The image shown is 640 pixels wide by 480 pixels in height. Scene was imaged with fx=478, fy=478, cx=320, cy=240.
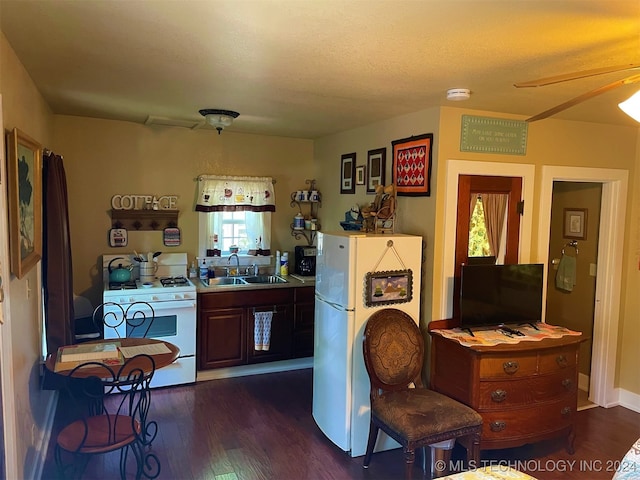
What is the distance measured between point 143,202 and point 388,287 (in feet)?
8.88

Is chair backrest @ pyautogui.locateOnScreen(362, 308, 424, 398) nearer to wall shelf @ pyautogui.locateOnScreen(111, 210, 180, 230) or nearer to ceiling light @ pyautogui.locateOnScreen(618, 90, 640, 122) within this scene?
ceiling light @ pyautogui.locateOnScreen(618, 90, 640, 122)

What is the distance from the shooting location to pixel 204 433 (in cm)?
342

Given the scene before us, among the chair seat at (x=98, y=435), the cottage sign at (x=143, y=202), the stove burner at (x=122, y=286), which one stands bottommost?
the chair seat at (x=98, y=435)

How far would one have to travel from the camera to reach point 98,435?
2.57 metres

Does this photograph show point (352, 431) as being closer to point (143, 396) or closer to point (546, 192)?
point (143, 396)

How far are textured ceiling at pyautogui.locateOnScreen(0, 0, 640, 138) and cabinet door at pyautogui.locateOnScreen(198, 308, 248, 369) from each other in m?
1.94

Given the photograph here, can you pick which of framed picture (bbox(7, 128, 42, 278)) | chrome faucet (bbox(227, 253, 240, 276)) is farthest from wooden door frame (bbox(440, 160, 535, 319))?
framed picture (bbox(7, 128, 42, 278))

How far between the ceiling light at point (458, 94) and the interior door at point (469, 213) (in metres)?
0.61

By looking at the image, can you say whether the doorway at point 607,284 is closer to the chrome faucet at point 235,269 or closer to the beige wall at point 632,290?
the beige wall at point 632,290

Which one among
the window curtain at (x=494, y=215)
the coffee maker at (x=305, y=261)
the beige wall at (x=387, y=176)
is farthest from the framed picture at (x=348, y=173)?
the window curtain at (x=494, y=215)

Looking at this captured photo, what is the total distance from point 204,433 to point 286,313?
4.88 feet

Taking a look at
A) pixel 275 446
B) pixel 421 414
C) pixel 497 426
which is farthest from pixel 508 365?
pixel 275 446

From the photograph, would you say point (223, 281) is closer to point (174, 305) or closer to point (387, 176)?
point (174, 305)

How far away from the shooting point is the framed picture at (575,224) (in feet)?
14.0
